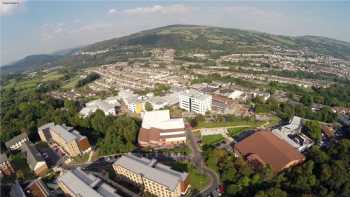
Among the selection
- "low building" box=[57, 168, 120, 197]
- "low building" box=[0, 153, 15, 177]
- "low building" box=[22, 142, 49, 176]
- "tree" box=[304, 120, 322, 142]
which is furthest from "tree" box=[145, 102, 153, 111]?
"tree" box=[304, 120, 322, 142]

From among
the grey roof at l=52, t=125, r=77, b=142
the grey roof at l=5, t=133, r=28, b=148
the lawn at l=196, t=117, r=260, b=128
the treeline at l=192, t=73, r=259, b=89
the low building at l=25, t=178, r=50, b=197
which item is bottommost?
the low building at l=25, t=178, r=50, b=197

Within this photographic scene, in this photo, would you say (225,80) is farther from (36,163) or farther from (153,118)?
(36,163)

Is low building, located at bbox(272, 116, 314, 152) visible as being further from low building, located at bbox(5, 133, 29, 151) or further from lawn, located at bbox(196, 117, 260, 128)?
low building, located at bbox(5, 133, 29, 151)

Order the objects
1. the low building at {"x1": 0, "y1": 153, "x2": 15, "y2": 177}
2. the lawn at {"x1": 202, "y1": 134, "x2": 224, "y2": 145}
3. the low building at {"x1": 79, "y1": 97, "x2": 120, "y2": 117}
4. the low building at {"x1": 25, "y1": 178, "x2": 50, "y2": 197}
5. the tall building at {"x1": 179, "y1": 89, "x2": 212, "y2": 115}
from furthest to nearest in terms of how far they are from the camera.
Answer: the low building at {"x1": 79, "y1": 97, "x2": 120, "y2": 117}
the tall building at {"x1": 179, "y1": 89, "x2": 212, "y2": 115}
the lawn at {"x1": 202, "y1": 134, "x2": 224, "y2": 145}
the low building at {"x1": 0, "y1": 153, "x2": 15, "y2": 177}
the low building at {"x1": 25, "y1": 178, "x2": 50, "y2": 197}

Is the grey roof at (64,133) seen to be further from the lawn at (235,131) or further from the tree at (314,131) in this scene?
the tree at (314,131)

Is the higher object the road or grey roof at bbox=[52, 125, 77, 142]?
grey roof at bbox=[52, 125, 77, 142]
